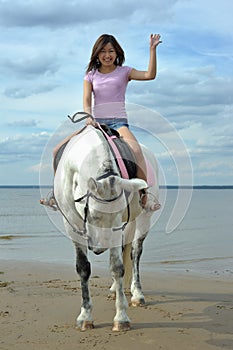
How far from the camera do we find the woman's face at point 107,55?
6328 millimetres

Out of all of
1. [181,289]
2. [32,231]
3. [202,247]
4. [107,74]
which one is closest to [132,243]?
[181,289]

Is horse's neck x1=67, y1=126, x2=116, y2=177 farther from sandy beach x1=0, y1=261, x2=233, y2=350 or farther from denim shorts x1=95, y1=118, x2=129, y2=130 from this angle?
sandy beach x1=0, y1=261, x2=233, y2=350

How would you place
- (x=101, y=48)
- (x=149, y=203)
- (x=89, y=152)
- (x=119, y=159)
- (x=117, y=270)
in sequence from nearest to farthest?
1. (x=89, y=152)
2. (x=119, y=159)
3. (x=117, y=270)
4. (x=101, y=48)
5. (x=149, y=203)

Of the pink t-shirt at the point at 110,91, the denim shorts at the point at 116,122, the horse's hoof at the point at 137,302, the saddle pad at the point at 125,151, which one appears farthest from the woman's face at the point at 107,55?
the horse's hoof at the point at 137,302

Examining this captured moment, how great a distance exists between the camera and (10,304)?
6941 mm

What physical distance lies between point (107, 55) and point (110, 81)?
12.6 inches

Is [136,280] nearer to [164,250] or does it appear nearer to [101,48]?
[101,48]

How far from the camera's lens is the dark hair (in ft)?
20.7

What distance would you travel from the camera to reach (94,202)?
4887 millimetres

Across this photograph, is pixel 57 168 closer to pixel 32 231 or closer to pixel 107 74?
pixel 107 74

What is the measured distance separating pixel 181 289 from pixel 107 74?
3.85 m

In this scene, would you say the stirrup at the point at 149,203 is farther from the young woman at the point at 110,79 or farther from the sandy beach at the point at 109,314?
the sandy beach at the point at 109,314

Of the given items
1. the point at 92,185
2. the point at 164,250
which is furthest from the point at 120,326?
the point at 164,250

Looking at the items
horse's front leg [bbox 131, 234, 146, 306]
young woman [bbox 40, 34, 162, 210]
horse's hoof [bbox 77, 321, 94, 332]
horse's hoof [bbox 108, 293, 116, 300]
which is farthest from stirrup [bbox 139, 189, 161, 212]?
horse's hoof [bbox 108, 293, 116, 300]
